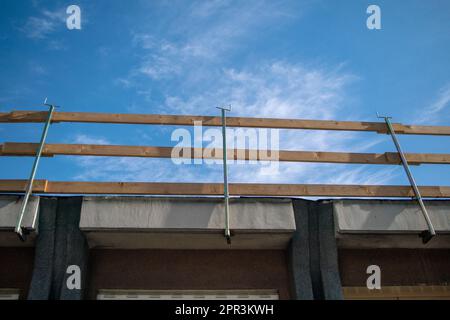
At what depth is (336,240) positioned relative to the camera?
5.36 metres

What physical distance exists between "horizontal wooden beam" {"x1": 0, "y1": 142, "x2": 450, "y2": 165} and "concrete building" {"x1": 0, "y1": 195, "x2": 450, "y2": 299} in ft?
2.11

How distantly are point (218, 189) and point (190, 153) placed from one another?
2.15 feet

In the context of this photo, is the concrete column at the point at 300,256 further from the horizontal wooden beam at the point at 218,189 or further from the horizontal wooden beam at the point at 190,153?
the horizontal wooden beam at the point at 190,153

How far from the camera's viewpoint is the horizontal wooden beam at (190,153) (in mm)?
5387

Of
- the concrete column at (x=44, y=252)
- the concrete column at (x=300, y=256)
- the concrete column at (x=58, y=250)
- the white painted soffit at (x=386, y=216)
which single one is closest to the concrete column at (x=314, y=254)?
the concrete column at (x=300, y=256)

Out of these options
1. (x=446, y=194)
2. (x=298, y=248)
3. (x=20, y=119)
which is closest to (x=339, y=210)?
(x=298, y=248)

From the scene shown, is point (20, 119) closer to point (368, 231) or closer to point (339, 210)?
point (339, 210)

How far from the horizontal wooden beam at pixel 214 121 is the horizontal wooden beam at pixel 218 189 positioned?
3.26 feet

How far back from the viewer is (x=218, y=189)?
17.4 ft

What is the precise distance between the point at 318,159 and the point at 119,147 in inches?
113

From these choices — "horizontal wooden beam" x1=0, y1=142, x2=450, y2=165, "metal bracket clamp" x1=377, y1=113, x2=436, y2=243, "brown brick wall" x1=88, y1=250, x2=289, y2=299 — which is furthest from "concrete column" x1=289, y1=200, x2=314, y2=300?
"metal bracket clamp" x1=377, y1=113, x2=436, y2=243

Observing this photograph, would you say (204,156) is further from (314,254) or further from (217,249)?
(314,254)

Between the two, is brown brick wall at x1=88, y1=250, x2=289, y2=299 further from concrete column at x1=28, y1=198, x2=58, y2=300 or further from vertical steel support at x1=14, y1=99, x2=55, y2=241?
vertical steel support at x1=14, y1=99, x2=55, y2=241
